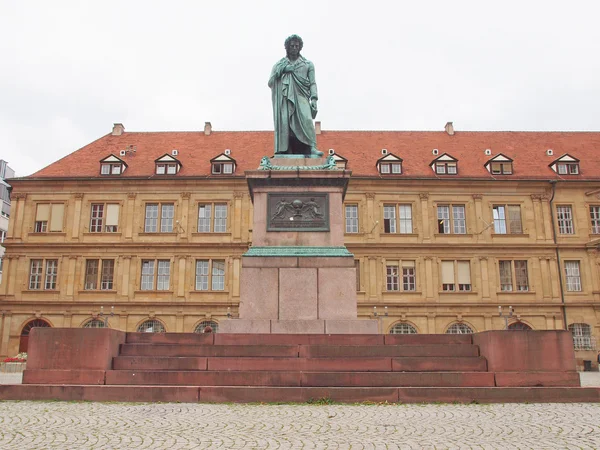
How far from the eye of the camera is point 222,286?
36938 mm

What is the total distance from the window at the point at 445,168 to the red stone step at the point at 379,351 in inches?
1178

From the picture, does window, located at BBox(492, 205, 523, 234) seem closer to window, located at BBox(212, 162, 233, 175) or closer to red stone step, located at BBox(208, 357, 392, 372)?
window, located at BBox(212, 162, 233, 175)

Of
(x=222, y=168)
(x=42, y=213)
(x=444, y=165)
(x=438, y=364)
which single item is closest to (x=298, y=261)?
(x=438, y=364)

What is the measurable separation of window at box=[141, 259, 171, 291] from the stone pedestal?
25121 millimetres

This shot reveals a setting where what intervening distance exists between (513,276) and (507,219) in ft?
11.9

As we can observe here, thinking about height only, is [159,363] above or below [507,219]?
below

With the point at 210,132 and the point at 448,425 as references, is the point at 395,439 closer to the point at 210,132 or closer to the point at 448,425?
the point at 448,425

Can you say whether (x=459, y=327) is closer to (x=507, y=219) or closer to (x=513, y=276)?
(x=513, y=276)

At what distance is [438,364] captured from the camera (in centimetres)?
1012

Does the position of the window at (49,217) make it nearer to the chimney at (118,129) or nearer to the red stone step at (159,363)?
A: the chimney at (118,129)

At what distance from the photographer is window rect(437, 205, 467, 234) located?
125ft

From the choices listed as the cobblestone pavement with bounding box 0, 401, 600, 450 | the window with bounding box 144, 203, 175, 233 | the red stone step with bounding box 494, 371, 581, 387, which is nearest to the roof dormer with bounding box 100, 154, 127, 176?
the window with bounding box 144, 203, 175, 233

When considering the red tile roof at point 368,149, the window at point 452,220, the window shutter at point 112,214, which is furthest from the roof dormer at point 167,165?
the window at point 452,220

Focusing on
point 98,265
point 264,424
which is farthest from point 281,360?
point 98,265
